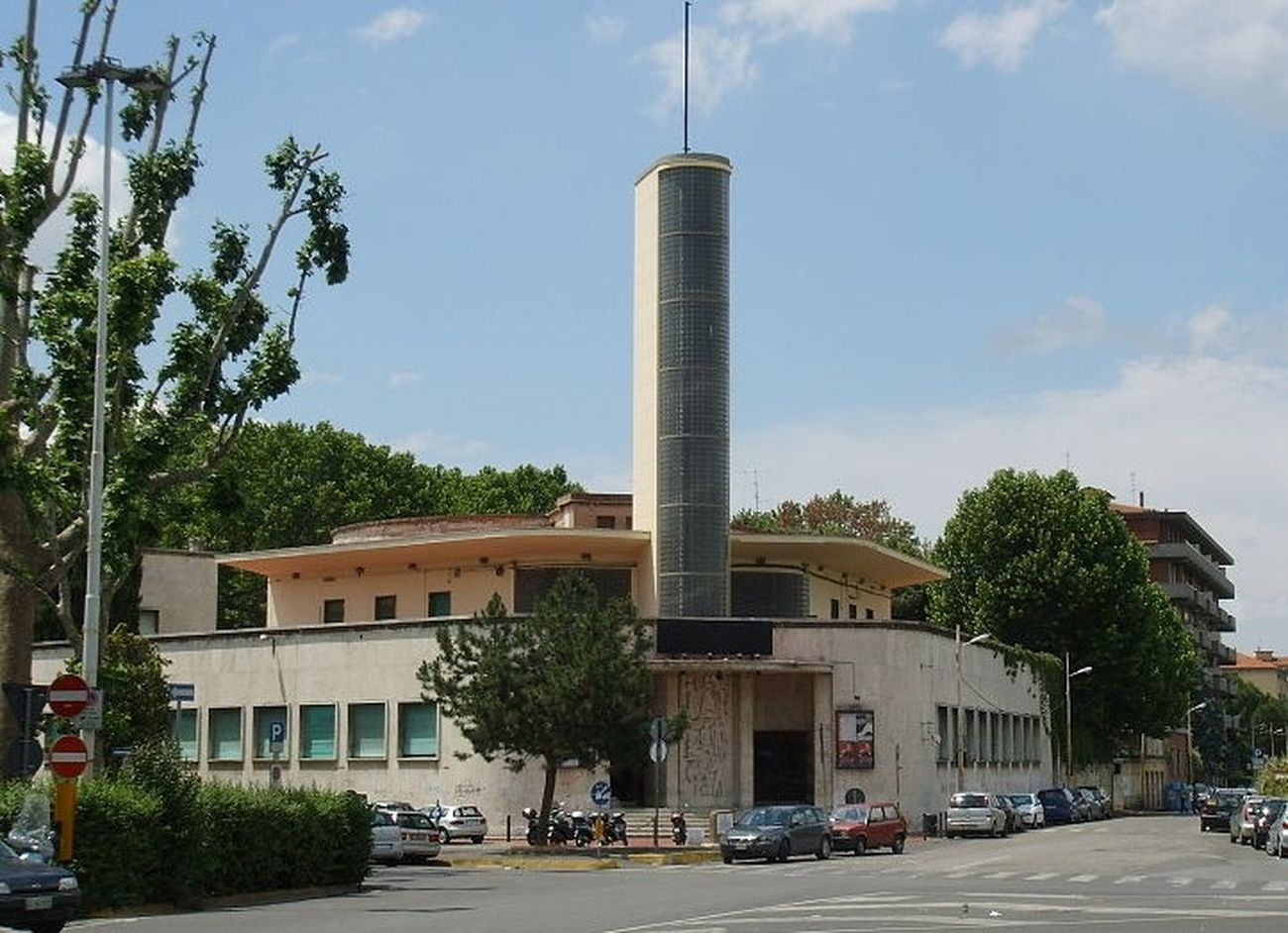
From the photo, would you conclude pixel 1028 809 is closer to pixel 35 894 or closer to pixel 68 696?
pixel 68 696

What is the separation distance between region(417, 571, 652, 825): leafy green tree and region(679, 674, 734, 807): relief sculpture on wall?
10961 millimetres

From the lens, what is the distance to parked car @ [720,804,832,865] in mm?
44219

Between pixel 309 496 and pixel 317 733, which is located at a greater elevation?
pixel 309 496

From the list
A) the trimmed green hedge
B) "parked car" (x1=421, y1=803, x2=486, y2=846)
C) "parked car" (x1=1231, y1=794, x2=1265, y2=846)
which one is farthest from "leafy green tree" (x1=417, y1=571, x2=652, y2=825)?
"parked car" (x1=1231, y1=794, x2=1265, y2=846)

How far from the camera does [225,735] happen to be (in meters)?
66.3

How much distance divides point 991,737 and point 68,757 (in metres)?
54.8

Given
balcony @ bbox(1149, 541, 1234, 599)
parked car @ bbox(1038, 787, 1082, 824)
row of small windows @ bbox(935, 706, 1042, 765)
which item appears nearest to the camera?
row of small windows @ bbox(935, 706, 1042, 765)

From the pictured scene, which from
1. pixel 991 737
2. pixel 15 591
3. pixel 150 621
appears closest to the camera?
pixel 15 591

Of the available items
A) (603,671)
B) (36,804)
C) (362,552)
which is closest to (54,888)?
(36,804)

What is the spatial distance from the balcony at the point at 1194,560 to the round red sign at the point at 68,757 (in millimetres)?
117279

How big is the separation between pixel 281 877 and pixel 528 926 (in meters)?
9.66

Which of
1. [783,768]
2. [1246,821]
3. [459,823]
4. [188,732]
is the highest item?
[188,732]

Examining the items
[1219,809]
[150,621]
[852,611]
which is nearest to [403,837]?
[1219,809]

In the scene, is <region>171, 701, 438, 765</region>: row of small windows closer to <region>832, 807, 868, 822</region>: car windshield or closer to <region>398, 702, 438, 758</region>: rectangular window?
<region>398, 702, 438, 758</region>: rectangular window
